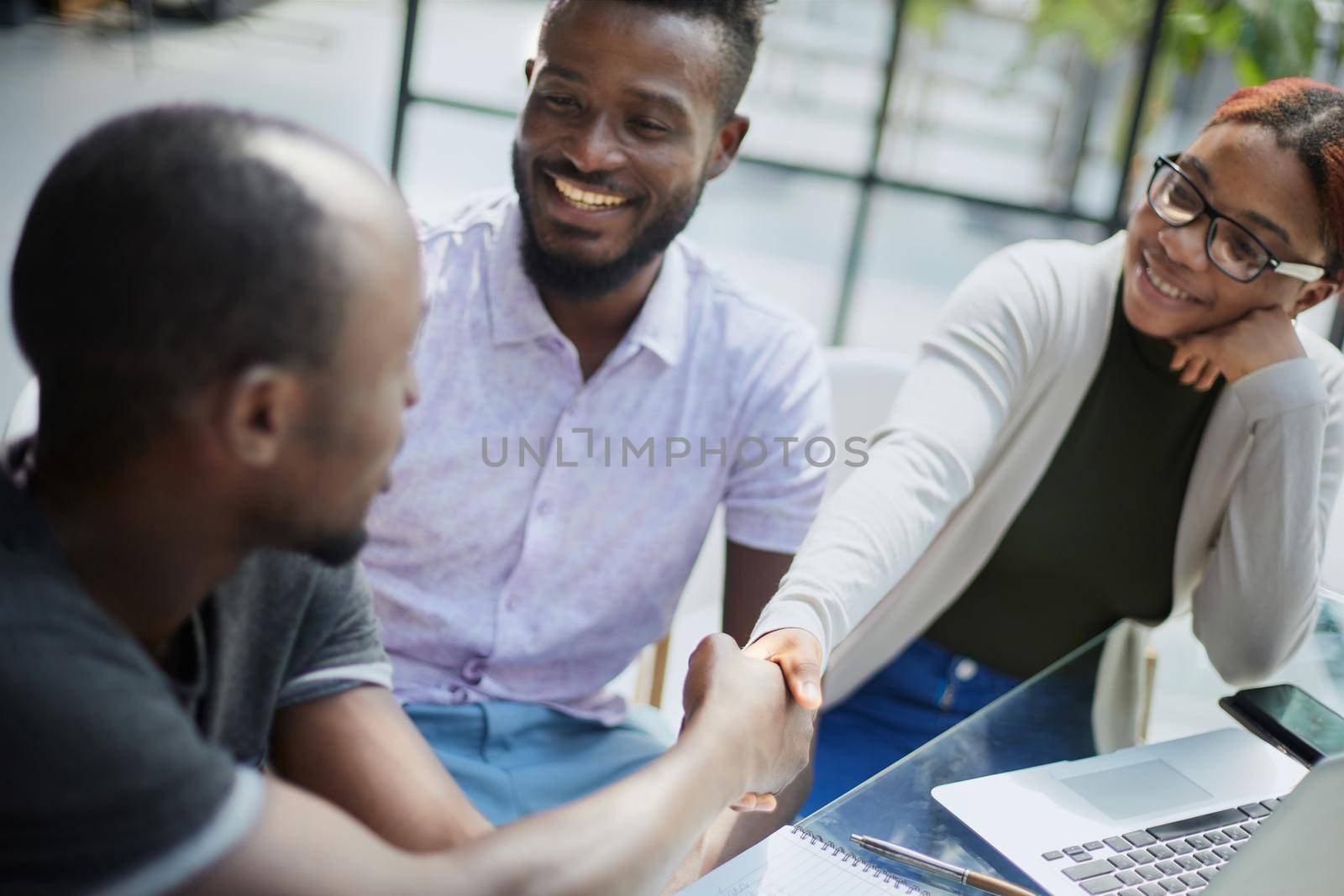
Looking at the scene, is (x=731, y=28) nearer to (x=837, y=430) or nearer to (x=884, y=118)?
(x=837, y=430)

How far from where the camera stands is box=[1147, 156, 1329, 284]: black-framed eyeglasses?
168cm

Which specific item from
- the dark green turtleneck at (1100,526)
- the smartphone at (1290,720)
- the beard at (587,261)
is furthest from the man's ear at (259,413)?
the dark green turtleneck at (1100,526)

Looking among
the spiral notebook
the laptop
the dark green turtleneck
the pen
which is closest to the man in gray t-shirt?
the spiral notebook

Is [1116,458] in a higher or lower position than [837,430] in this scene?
higher

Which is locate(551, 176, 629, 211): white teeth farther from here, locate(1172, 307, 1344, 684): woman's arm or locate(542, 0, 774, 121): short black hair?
locate(1172, 307, 1344, 684): woman's arm

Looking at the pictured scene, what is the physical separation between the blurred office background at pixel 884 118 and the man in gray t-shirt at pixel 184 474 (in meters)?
1.04

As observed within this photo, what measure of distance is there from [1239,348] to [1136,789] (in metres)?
0.66

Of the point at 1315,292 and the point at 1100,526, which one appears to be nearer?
the point at 1315,292

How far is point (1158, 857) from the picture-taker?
1.29m

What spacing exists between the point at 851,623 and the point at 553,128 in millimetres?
729

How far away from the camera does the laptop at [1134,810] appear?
4.12 ft

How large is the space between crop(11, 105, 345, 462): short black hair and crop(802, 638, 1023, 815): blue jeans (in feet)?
4.04

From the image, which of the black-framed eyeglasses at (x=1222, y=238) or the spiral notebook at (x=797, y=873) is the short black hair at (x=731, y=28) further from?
the spiral notebook at (x=797, y=873)

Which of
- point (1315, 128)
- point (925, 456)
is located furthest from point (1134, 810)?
point (1315, 128)
